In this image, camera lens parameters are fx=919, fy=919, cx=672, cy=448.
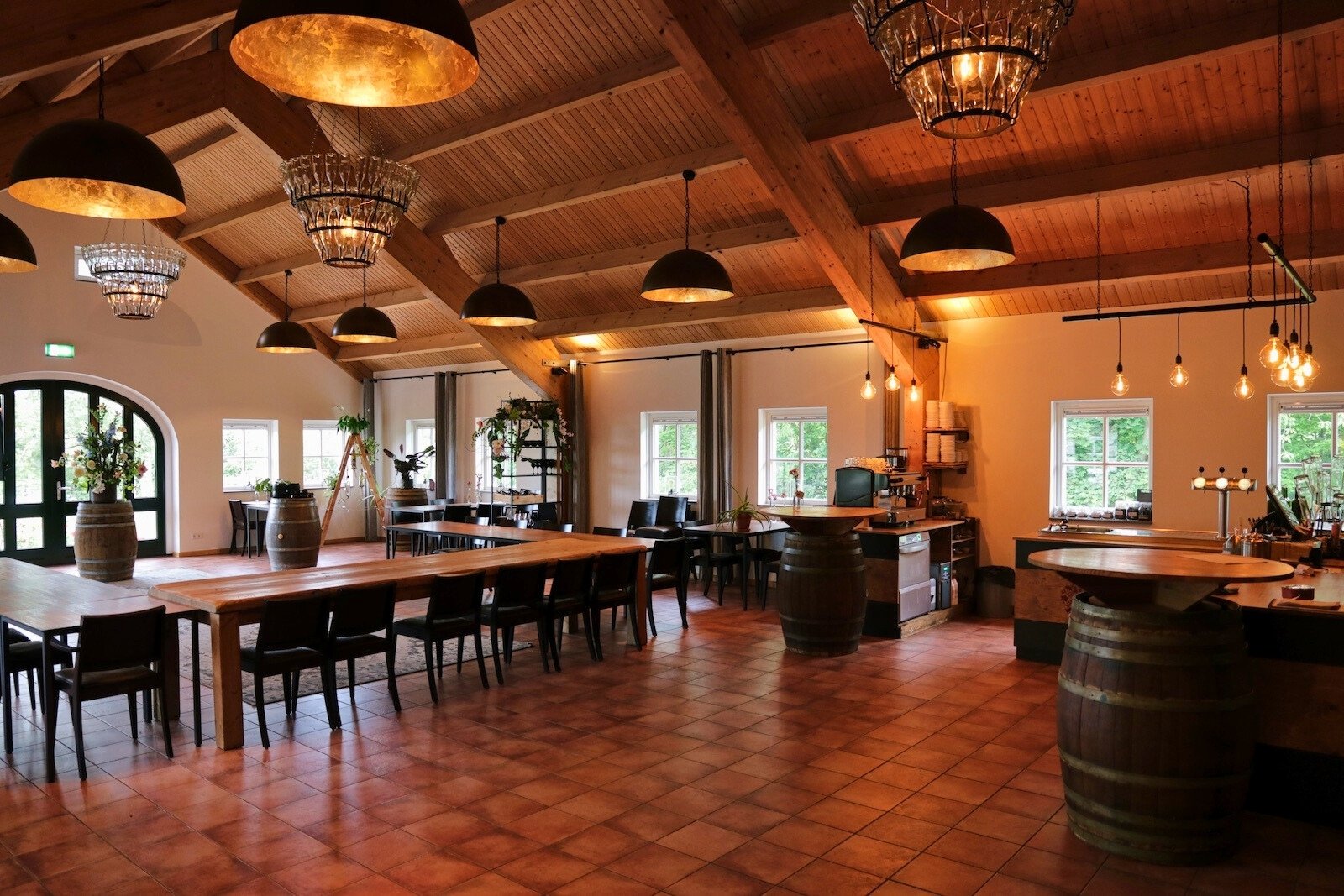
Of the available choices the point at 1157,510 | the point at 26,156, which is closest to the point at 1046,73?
the point at 1157,510

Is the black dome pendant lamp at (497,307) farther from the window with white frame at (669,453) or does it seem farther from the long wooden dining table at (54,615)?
the window with white frame at (669,453)

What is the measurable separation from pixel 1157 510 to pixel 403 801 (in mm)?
7173

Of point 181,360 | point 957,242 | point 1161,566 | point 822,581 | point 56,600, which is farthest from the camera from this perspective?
point 181,360

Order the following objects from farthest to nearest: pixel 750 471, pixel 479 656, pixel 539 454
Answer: pixel 539 454 → pixel 750 471 → pixel 479 656

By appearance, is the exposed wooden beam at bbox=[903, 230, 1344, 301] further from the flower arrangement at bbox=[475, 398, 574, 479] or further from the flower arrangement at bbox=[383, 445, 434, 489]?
the flower arrangement at bbox=[383, 445, 434, 489]

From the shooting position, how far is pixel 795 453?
10.7 metres

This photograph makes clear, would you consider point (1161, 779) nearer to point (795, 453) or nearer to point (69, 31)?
point (69, 31)

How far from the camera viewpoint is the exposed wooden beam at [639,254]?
28.6 feet

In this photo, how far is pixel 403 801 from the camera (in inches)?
163

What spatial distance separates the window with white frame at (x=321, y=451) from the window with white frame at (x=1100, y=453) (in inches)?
412

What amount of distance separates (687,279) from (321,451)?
35.1 ft

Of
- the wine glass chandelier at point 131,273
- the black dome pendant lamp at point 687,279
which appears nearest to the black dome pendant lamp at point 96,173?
the black dome pendant lamp at point 687,279

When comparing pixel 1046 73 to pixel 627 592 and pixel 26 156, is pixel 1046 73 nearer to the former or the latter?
pixel 627 592

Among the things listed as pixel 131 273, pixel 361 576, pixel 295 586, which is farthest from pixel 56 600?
pixel 131 273
